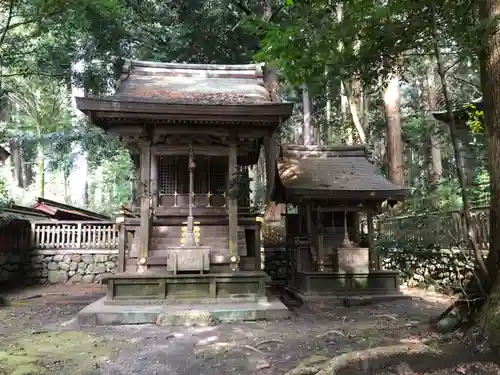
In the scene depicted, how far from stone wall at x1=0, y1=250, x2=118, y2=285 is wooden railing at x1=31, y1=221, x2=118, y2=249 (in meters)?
0.23

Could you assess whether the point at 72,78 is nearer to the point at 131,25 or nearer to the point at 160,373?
the point at 131,25

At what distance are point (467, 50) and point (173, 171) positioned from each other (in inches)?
316

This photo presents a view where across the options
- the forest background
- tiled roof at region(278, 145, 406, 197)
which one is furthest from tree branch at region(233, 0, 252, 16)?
tiled roof at region(278, 145, 406, 197)

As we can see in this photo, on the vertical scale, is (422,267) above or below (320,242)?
below

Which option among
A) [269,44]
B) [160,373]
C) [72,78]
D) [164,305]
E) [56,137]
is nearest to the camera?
[160,373]

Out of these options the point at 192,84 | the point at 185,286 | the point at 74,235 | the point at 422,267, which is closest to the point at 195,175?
the point at 192,84

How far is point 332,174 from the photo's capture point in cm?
1254

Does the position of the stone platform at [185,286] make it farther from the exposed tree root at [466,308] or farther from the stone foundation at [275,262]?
the stone foundation at [275,262]

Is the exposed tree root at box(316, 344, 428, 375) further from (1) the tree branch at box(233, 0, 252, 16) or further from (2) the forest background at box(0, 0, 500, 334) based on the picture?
(1) the tree branch at box(233, 0, 252, 16)

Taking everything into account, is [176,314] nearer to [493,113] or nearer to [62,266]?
[493,113]

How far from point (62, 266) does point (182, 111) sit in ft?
30.8

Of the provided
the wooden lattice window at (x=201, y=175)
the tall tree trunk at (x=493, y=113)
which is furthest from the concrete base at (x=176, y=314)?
the tall tree trunk at (x=493, y=113)

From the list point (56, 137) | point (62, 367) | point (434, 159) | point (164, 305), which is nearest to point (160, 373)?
point (62, 367)

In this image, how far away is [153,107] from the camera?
9484mm
